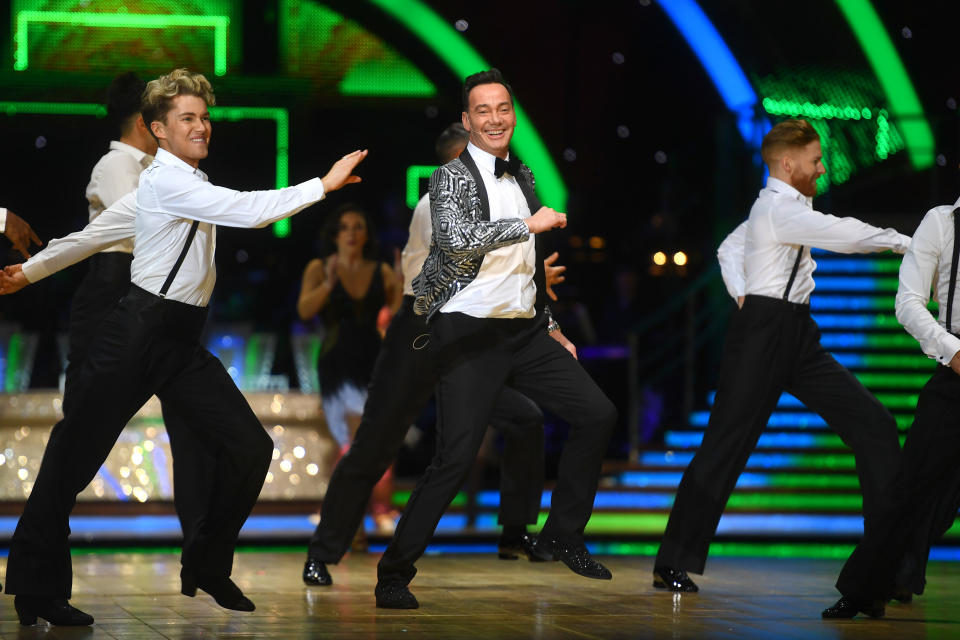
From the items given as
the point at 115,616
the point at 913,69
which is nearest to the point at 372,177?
the point at 913,69

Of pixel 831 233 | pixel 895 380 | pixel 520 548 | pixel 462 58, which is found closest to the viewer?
pixel 831 233

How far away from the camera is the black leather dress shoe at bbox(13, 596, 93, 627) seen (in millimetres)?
4621

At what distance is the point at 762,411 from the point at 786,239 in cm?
64

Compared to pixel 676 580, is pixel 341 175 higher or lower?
higher

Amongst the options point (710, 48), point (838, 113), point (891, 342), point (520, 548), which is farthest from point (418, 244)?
point (710, 48)

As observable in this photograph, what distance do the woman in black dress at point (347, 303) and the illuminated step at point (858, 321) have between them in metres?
4.74

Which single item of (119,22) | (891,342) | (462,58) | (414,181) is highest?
(462,58)

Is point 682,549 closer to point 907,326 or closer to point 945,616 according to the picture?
point 945,616

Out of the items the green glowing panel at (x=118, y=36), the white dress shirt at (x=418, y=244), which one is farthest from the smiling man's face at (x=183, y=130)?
the green glowing panel at (x=118, y=36)

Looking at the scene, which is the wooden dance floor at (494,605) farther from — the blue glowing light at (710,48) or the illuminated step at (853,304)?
the blue glowing light at (710,48)

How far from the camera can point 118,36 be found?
11078 mm

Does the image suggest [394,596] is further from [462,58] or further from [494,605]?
[462,58]

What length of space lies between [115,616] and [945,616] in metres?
2.79

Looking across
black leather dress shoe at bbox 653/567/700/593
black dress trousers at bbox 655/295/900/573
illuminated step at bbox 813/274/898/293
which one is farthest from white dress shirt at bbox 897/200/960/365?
illuminated step at bbox 813/274/898/293
